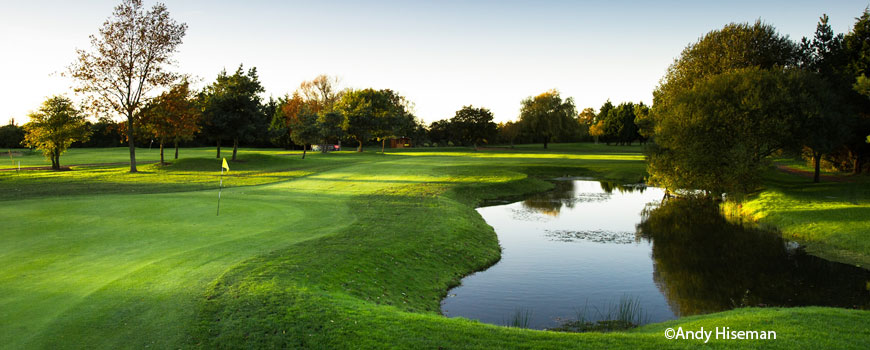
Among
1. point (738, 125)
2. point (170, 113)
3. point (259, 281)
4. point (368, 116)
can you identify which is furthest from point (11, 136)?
point (738, 125)

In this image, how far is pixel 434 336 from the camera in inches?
319

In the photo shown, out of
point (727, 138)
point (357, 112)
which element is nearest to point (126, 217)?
point (727, 138)

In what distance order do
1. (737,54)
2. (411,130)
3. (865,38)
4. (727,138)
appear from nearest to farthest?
(727,138)
(865,38)
(737,54)
(411,130)

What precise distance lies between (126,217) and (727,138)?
101 feet

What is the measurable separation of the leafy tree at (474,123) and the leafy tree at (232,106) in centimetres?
5668

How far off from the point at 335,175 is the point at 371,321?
3182 centimetres

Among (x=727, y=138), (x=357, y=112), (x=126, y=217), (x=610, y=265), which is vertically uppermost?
(x=357, y=112)

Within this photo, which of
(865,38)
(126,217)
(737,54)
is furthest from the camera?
(737,54)

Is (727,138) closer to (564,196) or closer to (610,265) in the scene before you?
(564,196)

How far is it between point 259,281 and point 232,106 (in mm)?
46588

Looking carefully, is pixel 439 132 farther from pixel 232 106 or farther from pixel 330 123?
pixel 232 106

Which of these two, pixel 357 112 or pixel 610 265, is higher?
pixel 357 112

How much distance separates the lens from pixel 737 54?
38375 millimetres

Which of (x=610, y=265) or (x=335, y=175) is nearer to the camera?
(x=610, y=265)
